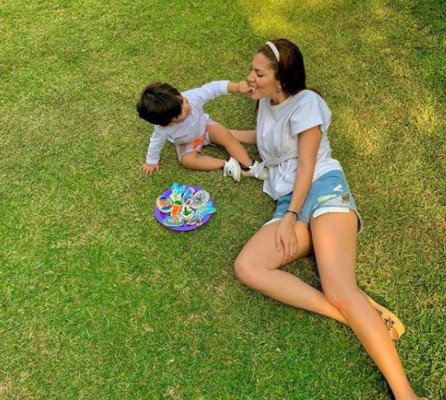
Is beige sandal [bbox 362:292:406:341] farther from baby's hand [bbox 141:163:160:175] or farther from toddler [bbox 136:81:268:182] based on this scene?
baby's hand [bbox 141:163:160:175]

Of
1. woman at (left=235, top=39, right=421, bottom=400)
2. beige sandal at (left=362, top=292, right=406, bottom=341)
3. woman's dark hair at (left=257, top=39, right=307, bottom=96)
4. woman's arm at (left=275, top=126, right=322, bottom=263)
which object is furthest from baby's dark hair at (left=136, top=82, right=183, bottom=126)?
beige sandal at (left=362, top=292, right=406, bottom=341)

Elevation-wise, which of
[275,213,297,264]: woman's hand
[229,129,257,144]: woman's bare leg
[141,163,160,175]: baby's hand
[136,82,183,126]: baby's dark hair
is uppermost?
[136,82,183,126]: baby's dark hair

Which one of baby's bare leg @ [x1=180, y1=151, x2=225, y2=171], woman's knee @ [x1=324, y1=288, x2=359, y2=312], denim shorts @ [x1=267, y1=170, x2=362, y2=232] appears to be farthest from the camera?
baby's bare leg @ [x1=180, y1=151, x2=225, y2=171]

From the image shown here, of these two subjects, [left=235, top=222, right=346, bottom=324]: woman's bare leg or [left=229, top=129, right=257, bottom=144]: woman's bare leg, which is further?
[left=229, top=129, right=257, bottom=144]: woman's bare leg

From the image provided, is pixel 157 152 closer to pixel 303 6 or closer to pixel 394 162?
pixel 394 162

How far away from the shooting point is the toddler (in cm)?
264

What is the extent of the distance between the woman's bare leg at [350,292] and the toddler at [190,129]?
0.71m

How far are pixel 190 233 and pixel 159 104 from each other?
74cm

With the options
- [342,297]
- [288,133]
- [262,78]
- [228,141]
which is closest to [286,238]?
[342,297]

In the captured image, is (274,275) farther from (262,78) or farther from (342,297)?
(262,78)

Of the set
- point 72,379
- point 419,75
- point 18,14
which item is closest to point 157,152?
point 72,379

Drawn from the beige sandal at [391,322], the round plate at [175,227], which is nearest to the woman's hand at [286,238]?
the beige sandal at [391,322]

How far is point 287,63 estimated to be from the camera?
234 centimetres

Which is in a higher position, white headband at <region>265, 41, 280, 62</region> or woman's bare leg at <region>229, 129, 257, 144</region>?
white headband at <region>265, 41, 280, 62</region>
